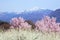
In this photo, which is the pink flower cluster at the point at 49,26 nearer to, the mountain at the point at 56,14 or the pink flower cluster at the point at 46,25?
the pink flower cluster at the point at 46,25

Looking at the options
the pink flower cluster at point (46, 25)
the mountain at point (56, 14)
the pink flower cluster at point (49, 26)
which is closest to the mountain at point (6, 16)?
the pink flower cluster at point (46, 25)

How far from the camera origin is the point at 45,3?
28.3 feet

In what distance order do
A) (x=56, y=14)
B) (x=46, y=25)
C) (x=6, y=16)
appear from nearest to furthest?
(x=46, y=25) < (x=56, y=14) < (x=6, y=16)

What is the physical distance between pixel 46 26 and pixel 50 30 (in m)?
0.23

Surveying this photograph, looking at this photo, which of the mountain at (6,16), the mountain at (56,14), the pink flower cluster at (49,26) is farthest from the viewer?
the mountain at (6,16)

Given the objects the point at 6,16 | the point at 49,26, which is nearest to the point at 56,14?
the point at 49,26

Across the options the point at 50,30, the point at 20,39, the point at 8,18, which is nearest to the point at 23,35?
the point at 20,39

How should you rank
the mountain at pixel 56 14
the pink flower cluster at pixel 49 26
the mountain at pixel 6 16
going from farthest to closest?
the mountain at pixel 6 16 < the mountain at pixel 56 14 < the pink flower cluster at pixel 49 26

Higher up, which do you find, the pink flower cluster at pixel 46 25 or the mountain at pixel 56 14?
the mountain at pixel 56 14

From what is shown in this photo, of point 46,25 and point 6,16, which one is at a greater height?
point 6,16

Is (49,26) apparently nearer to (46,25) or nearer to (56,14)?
(46,25)

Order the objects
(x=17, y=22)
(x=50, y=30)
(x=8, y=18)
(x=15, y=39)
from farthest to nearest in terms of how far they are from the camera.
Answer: (x=8, y=18) < (x=17, y=22) < (x=50, y=30) < (x=15, y=39)

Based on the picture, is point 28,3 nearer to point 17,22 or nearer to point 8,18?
point 8,18

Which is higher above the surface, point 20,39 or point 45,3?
point 45,3
